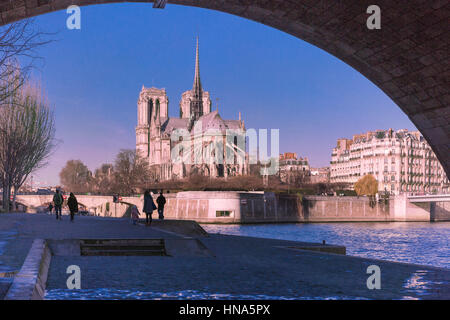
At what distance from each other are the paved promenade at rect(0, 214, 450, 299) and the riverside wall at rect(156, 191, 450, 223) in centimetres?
5545

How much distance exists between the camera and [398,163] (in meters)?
120

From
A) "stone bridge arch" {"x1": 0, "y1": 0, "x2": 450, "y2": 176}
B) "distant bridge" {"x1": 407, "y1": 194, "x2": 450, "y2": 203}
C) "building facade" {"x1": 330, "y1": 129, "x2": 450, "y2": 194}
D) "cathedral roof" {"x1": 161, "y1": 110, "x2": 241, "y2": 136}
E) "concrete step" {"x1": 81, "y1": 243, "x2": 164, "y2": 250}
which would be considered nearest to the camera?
"stone bridge arch" {"x1": 0, "y1": 0, "x2": 450, "y2": 176}

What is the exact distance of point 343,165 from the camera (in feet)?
465

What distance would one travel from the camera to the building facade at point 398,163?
392ft

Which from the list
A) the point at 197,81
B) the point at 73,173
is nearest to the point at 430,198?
the point at 197,81

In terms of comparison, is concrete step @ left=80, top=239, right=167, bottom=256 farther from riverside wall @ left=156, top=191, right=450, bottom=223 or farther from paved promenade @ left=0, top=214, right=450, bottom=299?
riverside wall @ left=156, top=191, right=450, bottom=223

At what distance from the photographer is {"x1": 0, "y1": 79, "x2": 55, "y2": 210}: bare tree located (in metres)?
36.8

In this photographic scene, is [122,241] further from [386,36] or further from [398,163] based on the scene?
[398,163]

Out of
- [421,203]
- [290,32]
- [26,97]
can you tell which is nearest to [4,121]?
[26,97]

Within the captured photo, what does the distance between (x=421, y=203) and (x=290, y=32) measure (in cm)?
8302

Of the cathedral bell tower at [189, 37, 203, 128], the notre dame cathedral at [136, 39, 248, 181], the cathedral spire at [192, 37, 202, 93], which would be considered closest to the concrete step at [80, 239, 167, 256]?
the notre dame cathedral at [136, 39, 248, 181]

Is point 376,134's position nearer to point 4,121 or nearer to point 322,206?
point 322,206

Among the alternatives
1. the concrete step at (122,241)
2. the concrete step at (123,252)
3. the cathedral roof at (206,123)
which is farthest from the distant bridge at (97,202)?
the concrete step at (123,252)

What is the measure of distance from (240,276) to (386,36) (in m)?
4.95
